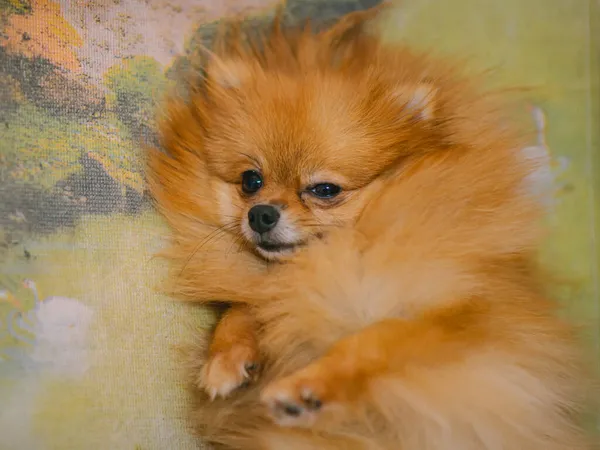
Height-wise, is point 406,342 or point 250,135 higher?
point 250,135

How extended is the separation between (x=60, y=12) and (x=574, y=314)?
121cm

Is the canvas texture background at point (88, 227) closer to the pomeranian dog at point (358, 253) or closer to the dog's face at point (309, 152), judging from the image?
the pomeranian dog at point (358, 253)

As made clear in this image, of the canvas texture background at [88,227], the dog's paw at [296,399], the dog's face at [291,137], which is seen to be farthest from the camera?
the dog's face at [291,137]

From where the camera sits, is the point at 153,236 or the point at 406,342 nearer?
the point at 406,342

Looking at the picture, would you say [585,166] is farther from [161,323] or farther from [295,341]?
[161,323]

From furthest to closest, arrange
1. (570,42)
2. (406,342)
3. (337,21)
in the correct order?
(570,42), (337,21), (406,342)

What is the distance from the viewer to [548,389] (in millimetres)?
1020

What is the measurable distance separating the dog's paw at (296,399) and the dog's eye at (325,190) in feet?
1.17

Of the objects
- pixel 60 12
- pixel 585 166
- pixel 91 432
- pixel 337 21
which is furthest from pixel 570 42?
pixel 91 432

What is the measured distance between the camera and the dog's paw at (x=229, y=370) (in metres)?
0.98

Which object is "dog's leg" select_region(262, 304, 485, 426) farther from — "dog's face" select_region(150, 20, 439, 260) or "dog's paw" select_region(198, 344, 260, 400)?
"dog's face" select_region(150, 20, 439, 260)

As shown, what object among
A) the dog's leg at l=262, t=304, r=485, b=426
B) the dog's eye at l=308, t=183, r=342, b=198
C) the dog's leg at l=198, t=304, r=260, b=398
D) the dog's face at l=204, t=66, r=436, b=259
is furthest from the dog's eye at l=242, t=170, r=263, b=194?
the dog's leg at l=262, t=304, r=485, b=426

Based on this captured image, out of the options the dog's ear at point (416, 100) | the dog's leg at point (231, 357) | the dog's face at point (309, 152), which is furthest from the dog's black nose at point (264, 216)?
the dog's ear at point (416, 100)

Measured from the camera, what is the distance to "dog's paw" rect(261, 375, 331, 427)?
0.86 meters
